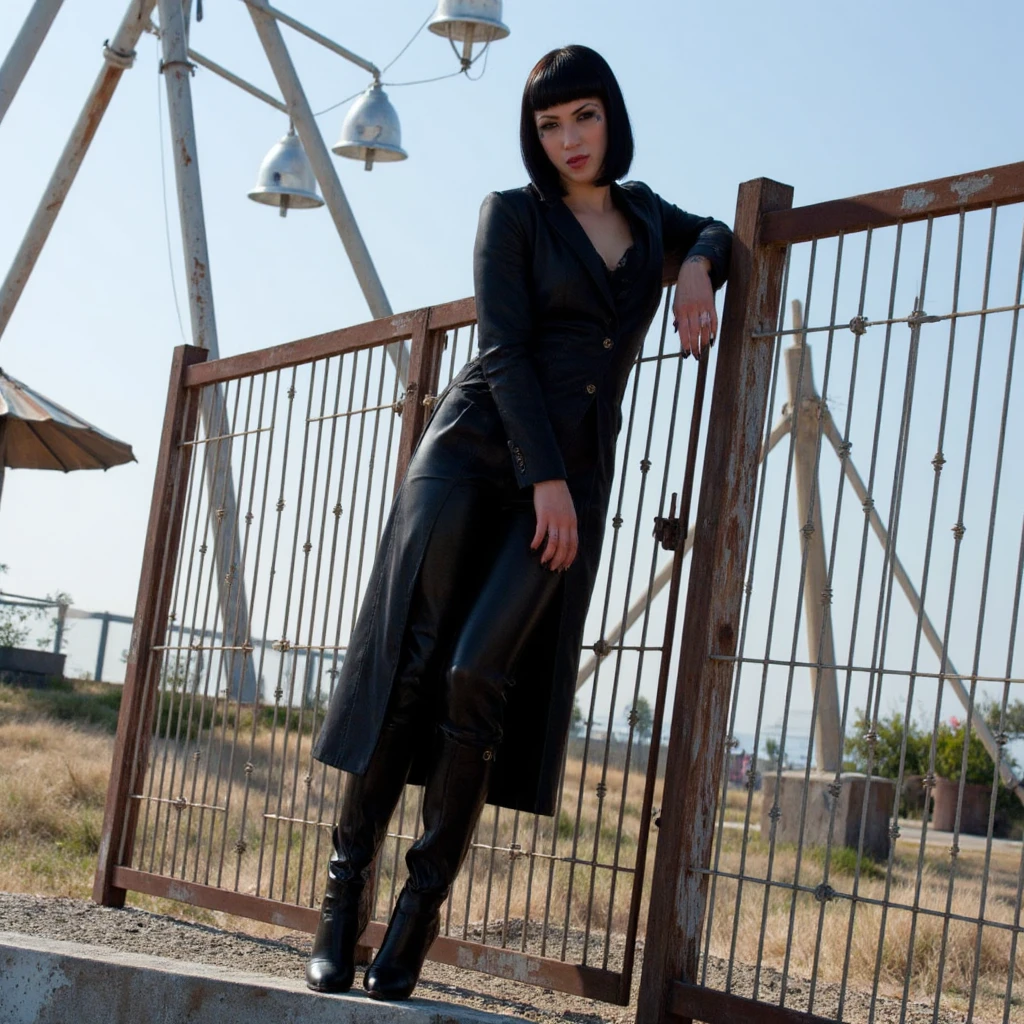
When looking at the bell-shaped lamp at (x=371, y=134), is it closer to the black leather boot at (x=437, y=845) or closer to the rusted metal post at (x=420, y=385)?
the rusted metal post at (x=420, y=385)

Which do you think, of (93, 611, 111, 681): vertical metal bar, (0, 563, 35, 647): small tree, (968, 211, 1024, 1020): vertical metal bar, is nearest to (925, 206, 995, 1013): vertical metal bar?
(968, 211, 1024, 1020): vertical metal bar

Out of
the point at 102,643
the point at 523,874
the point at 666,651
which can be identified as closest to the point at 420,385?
the point at 666,651

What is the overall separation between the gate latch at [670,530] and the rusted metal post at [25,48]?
371 inches

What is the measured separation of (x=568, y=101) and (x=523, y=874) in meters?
4.89

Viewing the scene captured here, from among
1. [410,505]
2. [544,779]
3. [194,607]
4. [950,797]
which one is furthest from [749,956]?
[950,797]

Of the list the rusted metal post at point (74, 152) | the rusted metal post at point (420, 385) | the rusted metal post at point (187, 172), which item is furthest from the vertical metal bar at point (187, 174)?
the rusted metal post at point (420, 385)

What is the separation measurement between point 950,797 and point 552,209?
14.9 metres

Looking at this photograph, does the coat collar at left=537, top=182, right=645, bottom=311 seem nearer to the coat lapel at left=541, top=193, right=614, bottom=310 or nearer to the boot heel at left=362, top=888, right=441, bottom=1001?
the coat lapel at left=541, top=193, right=614, bottom=310

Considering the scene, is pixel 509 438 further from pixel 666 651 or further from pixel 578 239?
pixel 666 651

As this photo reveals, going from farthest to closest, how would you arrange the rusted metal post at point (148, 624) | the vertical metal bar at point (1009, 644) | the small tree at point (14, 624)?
the small tree at point (14, 624) < the rusted metal post at point (148, 624) < the vertical metal bar at point (1009, 644)

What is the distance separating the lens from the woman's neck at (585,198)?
3.69 meters

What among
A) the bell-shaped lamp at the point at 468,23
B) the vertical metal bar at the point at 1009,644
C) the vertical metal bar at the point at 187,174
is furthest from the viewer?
the vertical metal bar at the point at 187,174

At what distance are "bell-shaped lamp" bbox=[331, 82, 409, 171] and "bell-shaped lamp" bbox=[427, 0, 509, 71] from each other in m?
0.95

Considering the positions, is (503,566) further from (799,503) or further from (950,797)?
(950,797)
